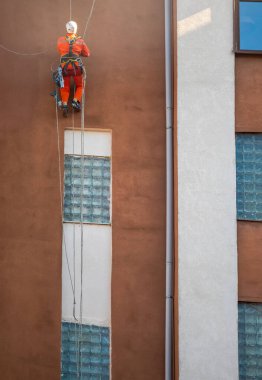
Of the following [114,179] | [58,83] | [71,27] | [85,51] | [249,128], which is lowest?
[114,179]

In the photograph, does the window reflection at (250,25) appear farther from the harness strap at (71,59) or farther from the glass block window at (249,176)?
the harness strap at (71,59)

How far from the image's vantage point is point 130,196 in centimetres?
1248

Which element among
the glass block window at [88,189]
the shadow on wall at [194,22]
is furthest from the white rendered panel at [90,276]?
the shadow on wall at [194,22]

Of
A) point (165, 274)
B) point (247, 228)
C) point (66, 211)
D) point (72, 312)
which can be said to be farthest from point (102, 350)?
point (247, 228)

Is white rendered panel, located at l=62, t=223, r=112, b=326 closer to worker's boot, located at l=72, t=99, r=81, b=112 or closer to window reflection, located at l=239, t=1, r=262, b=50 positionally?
worker's boot, located at l=72, t=99, r=81, b=112

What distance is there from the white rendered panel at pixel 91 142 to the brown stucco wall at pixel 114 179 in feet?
0.66

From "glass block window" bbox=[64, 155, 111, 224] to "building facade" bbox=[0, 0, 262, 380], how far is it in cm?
2

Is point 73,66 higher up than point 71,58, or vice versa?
point 71,58

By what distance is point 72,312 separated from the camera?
39.9ft

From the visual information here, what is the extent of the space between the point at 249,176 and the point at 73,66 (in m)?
3.83

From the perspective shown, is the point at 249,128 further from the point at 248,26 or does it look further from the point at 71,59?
the point at 71,59

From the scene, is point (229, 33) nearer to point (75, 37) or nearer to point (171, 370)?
point (75, 37)

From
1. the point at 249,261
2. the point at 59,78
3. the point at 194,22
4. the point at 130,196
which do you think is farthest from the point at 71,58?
the point at 249,261

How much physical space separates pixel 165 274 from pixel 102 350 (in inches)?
68.9
